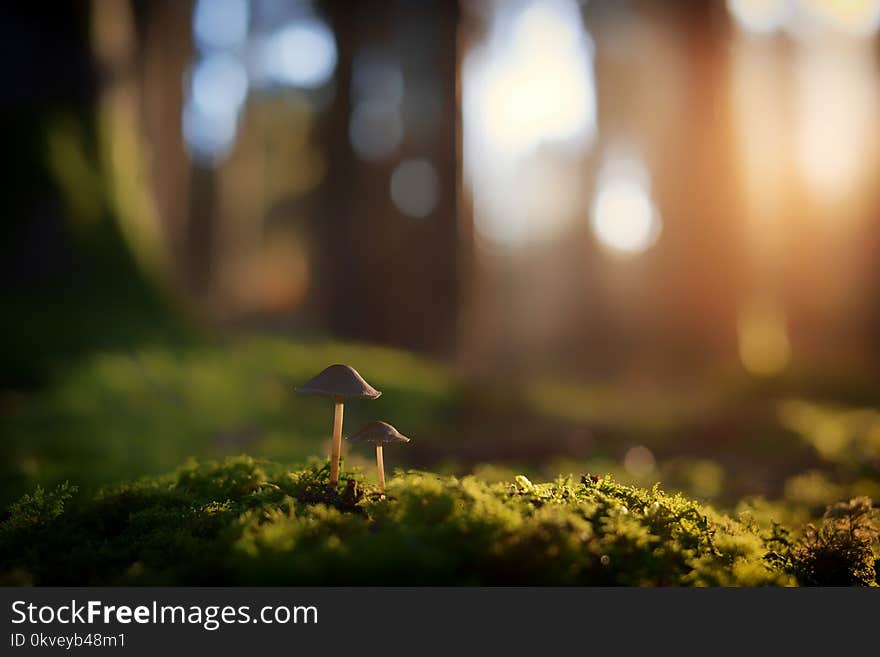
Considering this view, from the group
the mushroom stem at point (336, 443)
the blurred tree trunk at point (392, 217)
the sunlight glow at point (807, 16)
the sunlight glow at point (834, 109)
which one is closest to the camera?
the mushroom stem at point (336, 443)

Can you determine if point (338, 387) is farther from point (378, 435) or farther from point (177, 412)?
point (177, 412)

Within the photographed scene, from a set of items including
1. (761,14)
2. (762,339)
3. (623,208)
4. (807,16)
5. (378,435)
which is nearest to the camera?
(378,435)

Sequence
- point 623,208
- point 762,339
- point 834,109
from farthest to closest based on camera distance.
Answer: point 623,208, point 834,109, point 762,339

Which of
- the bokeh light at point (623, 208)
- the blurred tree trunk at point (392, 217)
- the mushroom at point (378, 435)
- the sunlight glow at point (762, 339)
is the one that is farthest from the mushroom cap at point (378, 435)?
the bokeh light at point (623, 208)

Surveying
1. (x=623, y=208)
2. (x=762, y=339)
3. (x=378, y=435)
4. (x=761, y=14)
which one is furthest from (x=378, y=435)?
(x=623, y=208)

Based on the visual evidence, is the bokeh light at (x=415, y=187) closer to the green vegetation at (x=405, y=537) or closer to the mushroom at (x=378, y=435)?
the green vegetation at (x=405, y=537)

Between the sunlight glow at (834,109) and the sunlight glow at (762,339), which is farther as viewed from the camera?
the sunlight glow at (834,109)
